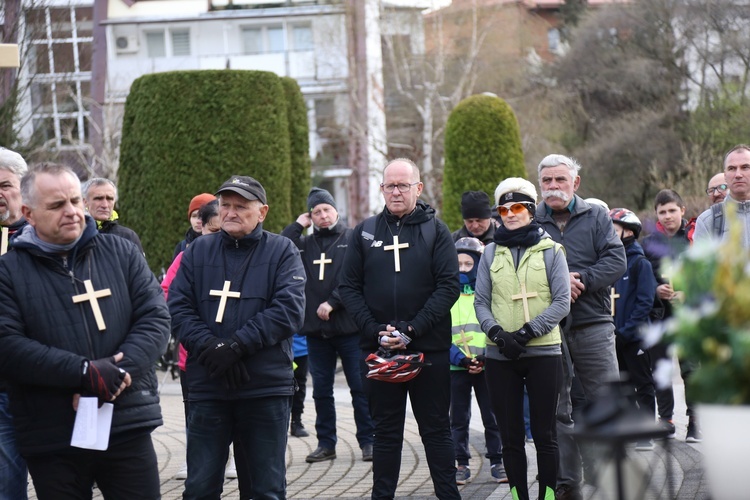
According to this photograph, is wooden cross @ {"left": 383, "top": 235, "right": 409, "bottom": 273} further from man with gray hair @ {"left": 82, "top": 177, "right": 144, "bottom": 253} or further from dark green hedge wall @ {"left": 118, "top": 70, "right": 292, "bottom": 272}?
dark green hedge wall @ {"left": 118, "top": 70, "right": 292, "bottom": 272}

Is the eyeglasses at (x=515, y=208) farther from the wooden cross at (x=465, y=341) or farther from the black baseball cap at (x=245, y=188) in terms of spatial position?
the wooden cross at (x=465, y=341)

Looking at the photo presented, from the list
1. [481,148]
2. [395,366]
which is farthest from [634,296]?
[481,148]

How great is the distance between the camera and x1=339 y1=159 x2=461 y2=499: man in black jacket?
268 inches

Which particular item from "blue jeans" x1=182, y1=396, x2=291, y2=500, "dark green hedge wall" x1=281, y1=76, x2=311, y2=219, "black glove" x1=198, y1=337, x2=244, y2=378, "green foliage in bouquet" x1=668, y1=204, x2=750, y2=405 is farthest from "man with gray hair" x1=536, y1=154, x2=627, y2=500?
"dark green hedge wall" x1=281, y1=76, x2=311, y2=219

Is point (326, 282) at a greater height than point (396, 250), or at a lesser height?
lesser

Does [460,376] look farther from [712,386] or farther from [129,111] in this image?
[129,111]

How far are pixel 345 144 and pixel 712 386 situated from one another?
40.2 m

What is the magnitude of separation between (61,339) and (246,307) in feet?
4.54

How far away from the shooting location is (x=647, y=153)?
34.7m

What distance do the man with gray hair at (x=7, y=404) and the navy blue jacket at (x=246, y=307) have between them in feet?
3.12

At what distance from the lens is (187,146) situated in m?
17.1

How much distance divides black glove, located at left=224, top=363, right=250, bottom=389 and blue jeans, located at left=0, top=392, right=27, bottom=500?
1108 mm

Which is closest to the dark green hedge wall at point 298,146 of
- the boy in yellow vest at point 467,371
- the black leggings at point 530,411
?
the boy in yellow vest at point 467,371

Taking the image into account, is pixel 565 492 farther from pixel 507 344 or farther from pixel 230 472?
pixel 230 472
